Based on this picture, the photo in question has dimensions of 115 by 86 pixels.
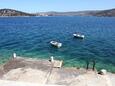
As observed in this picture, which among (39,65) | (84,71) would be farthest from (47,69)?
(84,71)

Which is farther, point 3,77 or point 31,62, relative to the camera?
point 31,62

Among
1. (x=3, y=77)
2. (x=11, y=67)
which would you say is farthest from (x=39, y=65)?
(x=3, y=77)

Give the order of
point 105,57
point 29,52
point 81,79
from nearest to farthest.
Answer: point 81,79 → point 105,57 → point 29,52

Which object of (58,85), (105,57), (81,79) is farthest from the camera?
(105,57)

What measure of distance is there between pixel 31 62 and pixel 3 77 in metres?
6.33

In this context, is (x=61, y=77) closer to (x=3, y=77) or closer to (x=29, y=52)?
(x=3, y=77)

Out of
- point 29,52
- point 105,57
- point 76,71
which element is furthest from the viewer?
point 29,52

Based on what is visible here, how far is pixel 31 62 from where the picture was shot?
1177 inches

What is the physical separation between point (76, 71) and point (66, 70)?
1.24 meters

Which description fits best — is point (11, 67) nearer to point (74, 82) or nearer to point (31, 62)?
point (31, 62)

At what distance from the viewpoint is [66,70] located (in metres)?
26.9

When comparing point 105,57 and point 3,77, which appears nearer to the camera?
point 3,77

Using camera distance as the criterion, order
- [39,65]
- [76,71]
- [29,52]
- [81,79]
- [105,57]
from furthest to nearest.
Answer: [29,52] < [105,57] < [39,65] < [76,71] < [81,79]

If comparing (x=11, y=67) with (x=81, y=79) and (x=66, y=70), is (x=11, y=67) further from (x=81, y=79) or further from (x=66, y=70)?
(x=81, y=79)
